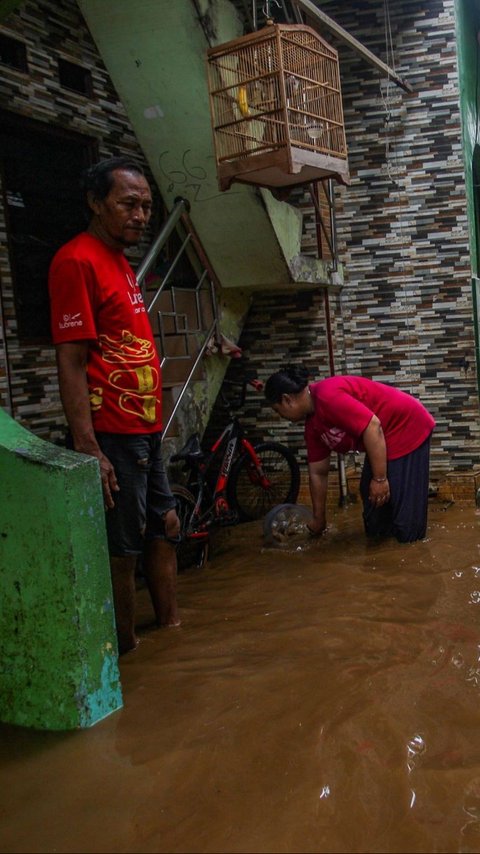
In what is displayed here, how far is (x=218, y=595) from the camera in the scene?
14.8ft

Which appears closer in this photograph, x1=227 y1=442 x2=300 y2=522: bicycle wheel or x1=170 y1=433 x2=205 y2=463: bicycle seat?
x1=170 y1=433 x2=205 y2=463: bicycle seat

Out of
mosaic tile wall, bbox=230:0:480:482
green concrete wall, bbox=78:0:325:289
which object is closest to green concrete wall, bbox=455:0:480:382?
mosaic tile wall, bbox=230:0:480:482

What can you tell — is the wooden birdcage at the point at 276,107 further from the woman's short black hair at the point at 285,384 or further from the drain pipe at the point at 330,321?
the drain pipe at the point at 330,321

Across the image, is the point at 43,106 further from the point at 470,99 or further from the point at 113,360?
the point at 470,99

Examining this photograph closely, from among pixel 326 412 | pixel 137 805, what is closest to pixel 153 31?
pixel 326 412

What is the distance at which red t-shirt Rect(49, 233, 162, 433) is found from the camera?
3.13 m

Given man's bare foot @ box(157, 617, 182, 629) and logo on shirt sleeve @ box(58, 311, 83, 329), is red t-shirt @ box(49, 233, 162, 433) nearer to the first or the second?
logo on shirt sleeve @ box(58, 311, 83, 329)

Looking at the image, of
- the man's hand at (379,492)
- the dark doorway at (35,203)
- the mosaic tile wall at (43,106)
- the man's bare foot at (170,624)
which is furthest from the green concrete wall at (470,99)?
the man's bare foot at (170,624)

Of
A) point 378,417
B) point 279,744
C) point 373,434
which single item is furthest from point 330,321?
point 279,744

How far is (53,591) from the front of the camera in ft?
8.54

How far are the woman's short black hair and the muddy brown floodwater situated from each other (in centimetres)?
148

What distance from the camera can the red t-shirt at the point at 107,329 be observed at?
10.3 feet

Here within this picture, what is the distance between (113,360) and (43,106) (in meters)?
3.09

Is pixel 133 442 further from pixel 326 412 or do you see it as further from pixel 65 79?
pixel 65 79
